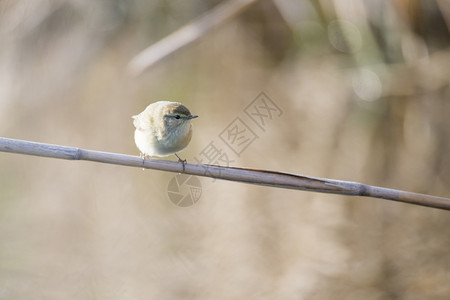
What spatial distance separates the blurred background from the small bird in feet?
1.94

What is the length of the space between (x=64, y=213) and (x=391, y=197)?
2948 millimetres

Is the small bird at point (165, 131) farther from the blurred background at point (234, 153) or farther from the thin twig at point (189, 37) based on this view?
the blurred background at point (234, 153)

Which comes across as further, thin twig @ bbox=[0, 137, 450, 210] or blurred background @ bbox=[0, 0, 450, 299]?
blurred background @ bbox=[0, 0, 450, 299]

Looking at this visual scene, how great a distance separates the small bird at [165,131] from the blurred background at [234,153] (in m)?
0.59

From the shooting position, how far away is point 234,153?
120 inches

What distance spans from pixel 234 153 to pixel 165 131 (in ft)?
4.25

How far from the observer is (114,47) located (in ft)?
11.3

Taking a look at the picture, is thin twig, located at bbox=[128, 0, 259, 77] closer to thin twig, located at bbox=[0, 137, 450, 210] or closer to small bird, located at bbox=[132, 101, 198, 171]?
small bird, located at bbox=[132, 101, 198, 171]

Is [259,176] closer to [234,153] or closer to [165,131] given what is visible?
[165,131]

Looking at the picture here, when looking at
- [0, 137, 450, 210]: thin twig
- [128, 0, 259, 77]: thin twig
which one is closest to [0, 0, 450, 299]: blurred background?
[128, 0, 259, 77]: thin twig

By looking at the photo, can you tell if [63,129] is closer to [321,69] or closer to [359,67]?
[321,69]

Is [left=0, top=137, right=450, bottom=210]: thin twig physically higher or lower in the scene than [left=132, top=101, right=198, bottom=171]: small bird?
lower

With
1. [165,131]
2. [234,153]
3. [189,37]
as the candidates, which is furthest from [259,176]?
[234,153]

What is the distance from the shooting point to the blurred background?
253 cm
